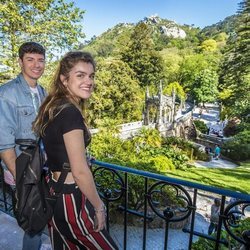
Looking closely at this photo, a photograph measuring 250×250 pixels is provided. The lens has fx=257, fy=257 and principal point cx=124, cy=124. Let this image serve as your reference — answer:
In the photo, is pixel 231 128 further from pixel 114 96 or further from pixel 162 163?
pixel 162 163

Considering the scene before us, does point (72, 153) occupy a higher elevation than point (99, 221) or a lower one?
higher

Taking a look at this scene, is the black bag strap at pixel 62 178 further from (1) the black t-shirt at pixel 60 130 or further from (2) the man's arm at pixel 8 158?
(2) the man's arm at pixel 8 158

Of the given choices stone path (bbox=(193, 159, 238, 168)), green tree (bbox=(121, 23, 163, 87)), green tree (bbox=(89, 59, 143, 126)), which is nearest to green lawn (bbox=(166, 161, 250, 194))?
stone path (bbox=(193, 159, 238, 168))

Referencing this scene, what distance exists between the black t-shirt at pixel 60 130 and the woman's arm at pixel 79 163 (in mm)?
42

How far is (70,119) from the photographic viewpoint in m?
1.46

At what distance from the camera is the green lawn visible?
1530cm

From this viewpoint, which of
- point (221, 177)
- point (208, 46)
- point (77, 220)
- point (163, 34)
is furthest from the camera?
point (163, 34)

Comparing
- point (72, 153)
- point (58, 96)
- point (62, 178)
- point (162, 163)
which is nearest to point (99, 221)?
point (62, 178)

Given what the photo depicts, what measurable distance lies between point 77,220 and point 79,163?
39 cm

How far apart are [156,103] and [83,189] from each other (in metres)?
28.1

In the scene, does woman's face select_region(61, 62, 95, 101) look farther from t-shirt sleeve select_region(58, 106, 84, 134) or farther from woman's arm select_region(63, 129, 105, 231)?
woman's arm select_region(63, 129, 105, 231)

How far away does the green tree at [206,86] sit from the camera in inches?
1804

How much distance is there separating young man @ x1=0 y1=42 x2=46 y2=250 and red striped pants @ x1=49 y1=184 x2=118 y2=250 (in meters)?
0.59

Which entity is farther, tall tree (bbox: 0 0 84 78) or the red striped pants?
tall tree (bbox: 0 0 84 78)
